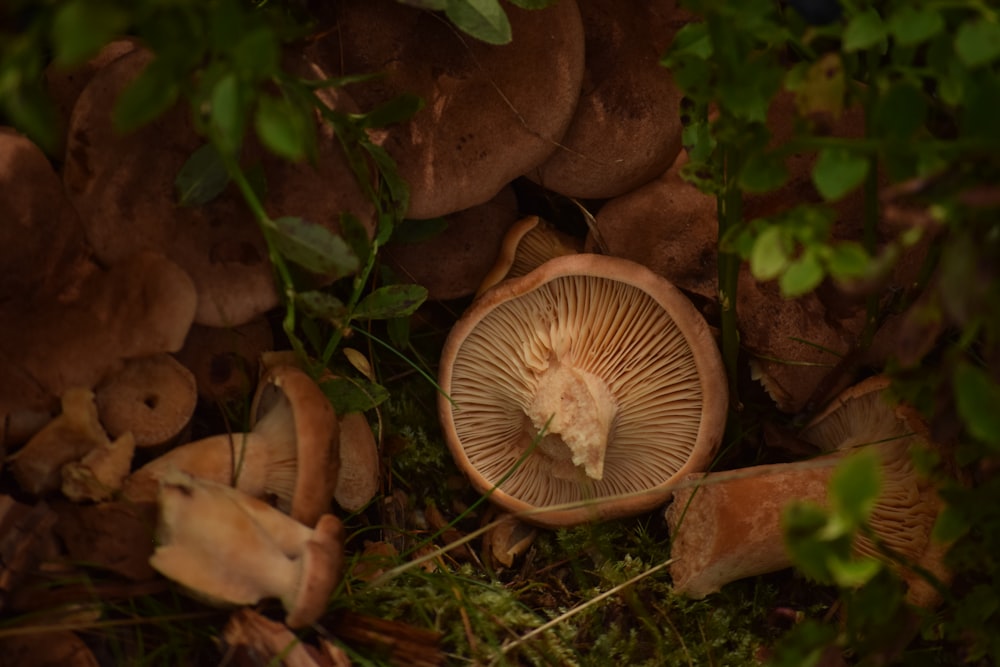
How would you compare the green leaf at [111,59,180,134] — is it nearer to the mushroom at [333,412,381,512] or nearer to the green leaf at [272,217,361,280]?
the green leaf at [272,217,361,280]

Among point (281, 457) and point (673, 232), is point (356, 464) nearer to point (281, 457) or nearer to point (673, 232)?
point (281, 457)

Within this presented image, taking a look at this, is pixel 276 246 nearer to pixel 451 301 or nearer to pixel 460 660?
pixel 451 301

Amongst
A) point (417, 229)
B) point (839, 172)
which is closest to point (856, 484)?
point (839, 172)

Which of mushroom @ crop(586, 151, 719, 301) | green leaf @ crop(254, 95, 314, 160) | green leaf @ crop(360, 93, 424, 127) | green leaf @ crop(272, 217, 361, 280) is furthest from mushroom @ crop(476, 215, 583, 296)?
green leaf @ crop(254, 95, 314, 160)

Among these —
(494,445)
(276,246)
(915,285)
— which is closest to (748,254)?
(915,285)

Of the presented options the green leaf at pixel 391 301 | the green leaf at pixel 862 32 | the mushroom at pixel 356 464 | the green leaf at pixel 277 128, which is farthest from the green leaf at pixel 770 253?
the mushroom at pixel 356 464

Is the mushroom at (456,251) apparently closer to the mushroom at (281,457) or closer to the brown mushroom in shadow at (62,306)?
the mushroom at (281,457)
